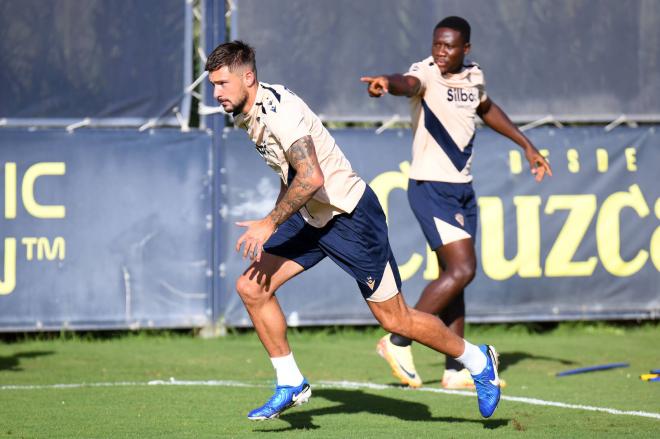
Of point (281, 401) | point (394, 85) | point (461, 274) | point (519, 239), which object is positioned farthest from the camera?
point (519, 239)

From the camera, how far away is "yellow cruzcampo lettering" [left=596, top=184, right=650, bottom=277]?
11086 millimetres

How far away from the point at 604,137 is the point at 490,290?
1.85m

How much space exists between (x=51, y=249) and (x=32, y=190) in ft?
1.79

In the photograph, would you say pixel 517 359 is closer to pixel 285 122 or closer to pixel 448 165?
pixel 448 165

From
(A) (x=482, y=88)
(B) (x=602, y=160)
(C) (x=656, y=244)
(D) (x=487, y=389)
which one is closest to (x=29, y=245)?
(A) (x=482, y=88)

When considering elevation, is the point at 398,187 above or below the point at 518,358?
above

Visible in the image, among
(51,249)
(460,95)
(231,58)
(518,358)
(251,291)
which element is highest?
(231,58)

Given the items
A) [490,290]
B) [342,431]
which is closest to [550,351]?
[490,290]

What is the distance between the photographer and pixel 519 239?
11.0 metres

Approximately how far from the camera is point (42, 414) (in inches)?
271

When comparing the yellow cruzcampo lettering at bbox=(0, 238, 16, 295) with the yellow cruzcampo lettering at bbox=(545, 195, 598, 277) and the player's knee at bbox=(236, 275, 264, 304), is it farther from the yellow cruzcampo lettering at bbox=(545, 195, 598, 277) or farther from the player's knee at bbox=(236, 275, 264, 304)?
the yellow cruzcampo lettering at bbox=(545, 195, 598, 277)

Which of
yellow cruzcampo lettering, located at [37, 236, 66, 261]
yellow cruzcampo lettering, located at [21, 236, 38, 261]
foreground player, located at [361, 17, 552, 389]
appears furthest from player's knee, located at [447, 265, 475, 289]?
yellow cruzcampo lettering, located at [21, 236, 38, 261]

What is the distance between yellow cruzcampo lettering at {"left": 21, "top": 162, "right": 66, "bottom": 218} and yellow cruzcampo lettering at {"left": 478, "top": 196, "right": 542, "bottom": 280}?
387 centimetres

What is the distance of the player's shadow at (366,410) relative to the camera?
6.60 meters
